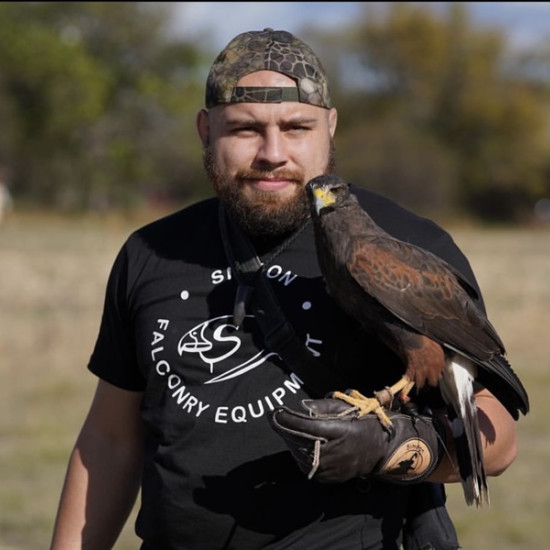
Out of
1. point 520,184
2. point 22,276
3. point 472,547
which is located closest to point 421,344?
point 472,547

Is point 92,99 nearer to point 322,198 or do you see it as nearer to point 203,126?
point 203,126

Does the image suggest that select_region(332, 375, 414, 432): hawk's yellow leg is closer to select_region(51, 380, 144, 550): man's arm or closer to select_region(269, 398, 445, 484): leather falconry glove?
select_region(269, 398, 445, 484): leather falconry glove

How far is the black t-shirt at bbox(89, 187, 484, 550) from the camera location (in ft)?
9.87

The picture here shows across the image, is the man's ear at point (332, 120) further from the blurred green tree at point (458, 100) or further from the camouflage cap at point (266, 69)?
the blurred green tree at point (458, 100)

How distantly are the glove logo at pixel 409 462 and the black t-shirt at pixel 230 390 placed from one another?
16cm

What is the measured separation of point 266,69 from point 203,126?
39 centimetres

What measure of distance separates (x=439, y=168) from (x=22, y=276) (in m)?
34.7

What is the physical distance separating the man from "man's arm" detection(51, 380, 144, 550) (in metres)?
0.01

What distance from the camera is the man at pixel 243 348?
302 centimetres

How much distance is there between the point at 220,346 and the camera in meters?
3.11

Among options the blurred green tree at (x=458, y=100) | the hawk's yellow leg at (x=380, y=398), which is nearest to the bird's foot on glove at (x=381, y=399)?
the hawk's yellow leg at (x=380, y=398)

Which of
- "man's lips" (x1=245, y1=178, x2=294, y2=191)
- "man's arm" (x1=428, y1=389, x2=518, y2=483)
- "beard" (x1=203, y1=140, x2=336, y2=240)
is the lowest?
"man's arm" (x1=428, y1=389, x2=518, y2=483)

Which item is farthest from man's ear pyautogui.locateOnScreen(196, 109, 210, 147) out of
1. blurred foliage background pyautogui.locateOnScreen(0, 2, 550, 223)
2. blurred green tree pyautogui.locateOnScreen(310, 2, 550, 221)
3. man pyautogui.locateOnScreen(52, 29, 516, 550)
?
blurred green tree pyautogui.locateOnScreen(310, 2, 550, 221)

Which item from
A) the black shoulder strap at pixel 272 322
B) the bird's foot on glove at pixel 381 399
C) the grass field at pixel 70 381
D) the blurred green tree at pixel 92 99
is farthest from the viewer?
the blurred green tree at pixel 92 99
